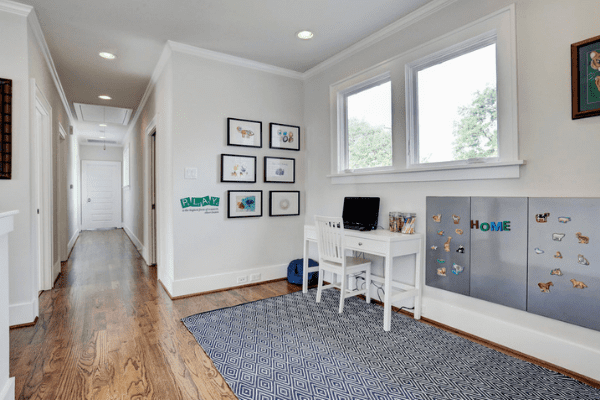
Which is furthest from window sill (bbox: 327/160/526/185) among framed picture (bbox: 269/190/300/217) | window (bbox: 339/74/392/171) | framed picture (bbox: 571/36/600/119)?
framed picture (bbox: 269/190/300/217)

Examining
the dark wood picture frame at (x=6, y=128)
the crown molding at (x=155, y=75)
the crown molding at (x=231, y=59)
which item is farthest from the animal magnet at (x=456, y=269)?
the dark wood picture frame at (x=6, y=128)

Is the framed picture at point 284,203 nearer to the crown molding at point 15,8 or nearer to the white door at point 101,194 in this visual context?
the crown molding at point 15,8

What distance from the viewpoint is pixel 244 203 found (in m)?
3.63

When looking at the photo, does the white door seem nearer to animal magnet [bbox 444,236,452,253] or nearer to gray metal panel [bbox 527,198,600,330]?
animal magnet [bbox 444,236,452,253]

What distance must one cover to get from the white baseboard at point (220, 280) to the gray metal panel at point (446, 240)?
5.99 feet

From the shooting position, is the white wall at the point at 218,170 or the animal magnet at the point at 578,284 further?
the white wall at the point at 218,170

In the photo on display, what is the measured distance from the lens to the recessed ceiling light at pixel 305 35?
300 cm

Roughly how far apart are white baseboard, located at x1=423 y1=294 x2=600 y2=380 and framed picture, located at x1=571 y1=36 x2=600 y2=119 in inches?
49.5

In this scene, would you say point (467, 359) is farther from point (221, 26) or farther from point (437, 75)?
point (221, 26)

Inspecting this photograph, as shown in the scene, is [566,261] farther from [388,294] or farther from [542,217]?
[388,294]

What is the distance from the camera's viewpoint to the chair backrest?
2.82m

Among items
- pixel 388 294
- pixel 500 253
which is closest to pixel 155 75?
pixel 388 294

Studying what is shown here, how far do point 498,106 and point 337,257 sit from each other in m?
1.69

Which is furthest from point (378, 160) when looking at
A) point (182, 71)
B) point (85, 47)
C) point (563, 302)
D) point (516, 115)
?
point (85, 47)
